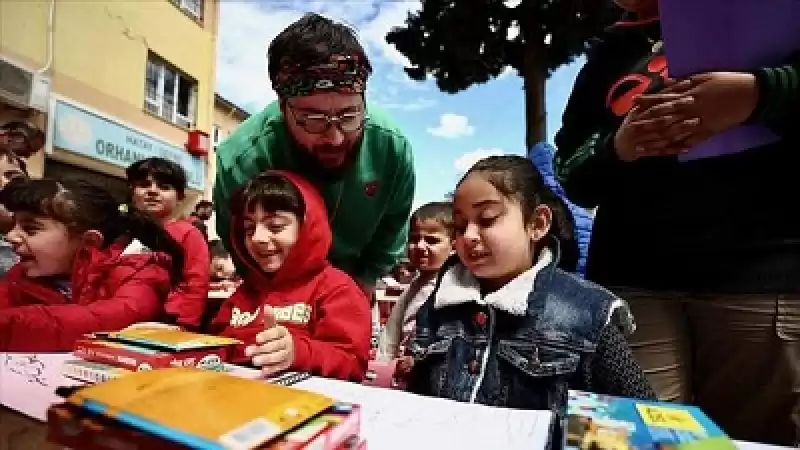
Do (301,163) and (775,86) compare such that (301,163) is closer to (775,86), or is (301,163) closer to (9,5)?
(775,86)

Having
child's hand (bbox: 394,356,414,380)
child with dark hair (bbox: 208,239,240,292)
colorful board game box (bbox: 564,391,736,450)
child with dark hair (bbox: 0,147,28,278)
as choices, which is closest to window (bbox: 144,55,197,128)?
child with dark hair (bbox: 208,239,240,292)

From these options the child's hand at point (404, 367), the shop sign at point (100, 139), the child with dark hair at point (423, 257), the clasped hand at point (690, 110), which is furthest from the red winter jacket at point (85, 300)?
the shop sign at point (100, 139)

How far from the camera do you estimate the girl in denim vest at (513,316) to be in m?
0.90

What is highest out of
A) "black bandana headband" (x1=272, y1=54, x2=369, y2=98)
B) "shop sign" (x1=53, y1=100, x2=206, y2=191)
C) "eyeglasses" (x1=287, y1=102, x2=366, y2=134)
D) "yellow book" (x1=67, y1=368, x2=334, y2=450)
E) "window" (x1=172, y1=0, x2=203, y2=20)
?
"window" (x1=172, y1=0, x2=203, y2=20)

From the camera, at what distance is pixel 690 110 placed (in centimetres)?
73

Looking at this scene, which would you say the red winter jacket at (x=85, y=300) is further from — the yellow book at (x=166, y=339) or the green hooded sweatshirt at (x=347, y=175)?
the yellow book at (x=166, y=339)

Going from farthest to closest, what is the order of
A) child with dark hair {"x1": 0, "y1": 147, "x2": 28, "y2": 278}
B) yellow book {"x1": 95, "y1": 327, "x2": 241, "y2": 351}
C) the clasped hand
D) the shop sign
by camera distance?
1. the shop sign
2. child with dark hair {"x1": 0, "y1": 147, "x2": 28, "y2": 278}
3. yellow book {"x1": 95, "y1": 327, "x2": 241, "y2": 351}
4. the clasped hand

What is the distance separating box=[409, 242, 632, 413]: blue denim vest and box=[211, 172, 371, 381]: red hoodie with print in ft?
0.53

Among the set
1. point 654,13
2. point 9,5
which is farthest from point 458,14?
point 654,13

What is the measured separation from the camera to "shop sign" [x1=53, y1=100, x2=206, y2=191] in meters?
5.69

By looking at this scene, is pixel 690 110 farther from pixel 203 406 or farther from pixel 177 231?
pixel 177 231

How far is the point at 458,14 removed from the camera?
5621mm

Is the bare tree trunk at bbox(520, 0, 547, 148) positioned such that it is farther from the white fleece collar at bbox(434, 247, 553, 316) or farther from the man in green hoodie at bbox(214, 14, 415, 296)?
the white fleece collar at bbox(434, 247, 553, 316)

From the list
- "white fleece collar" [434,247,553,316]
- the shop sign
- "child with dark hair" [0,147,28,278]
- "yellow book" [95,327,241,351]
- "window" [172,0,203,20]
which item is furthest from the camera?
"window" [172,0,203,20]
